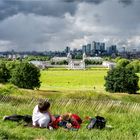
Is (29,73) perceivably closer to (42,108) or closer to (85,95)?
(85,95)

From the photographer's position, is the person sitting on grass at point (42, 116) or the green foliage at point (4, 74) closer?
the person sitting on grass at point (42, 116)

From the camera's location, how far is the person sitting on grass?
14609 mm

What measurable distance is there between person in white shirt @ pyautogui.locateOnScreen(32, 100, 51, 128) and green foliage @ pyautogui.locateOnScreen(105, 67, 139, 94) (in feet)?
216

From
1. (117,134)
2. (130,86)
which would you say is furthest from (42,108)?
(130,86)

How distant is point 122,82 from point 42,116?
66.5 metres

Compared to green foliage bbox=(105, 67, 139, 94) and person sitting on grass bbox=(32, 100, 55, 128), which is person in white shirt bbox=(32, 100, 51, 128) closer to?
person sitting on grass bbox=(32, 100, 55, 128)

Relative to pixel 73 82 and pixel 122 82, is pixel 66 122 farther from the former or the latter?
pixel 73 82

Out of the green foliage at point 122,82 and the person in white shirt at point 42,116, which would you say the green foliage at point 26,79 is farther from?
the person in white shirt at point 42,116

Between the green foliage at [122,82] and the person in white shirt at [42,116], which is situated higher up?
the person in white shirt at [42,116]

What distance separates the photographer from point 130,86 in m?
80.9

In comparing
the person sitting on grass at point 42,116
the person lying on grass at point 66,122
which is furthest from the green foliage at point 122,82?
the person sitting on grass at point 42,116

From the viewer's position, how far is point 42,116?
14680 millimetres

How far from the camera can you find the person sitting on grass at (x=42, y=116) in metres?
14.6

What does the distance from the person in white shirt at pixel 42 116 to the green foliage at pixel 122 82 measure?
6587 cm
